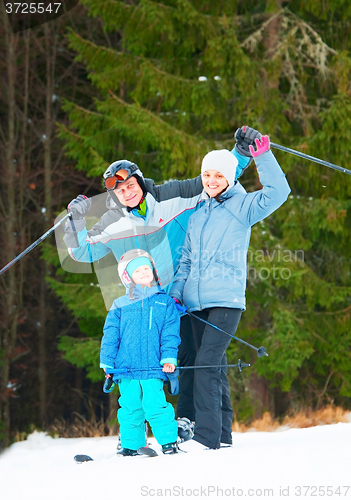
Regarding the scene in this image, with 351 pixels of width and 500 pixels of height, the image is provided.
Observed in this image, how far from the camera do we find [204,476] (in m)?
2.69

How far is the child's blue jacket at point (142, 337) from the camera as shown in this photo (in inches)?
130

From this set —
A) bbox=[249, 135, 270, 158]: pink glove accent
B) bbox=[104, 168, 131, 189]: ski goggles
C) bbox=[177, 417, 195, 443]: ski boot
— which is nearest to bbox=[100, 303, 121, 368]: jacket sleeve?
bbox=[177, 417, 195, 443]: ski boot

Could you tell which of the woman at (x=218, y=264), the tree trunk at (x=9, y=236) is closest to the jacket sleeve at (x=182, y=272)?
the woman at (x=218, y=264)

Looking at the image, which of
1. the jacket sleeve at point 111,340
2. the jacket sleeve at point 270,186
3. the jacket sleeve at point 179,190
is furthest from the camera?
the jacket sleeve at point 179,190

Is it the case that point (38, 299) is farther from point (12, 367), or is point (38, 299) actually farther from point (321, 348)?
point (321, 348)

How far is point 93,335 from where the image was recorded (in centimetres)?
1037

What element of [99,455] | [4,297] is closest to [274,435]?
[99,455]

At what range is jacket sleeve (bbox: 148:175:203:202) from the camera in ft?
12.3

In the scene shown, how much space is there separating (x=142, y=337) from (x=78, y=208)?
859mm

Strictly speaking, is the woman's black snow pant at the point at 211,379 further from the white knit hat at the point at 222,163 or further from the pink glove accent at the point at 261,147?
the pink glove accent at the point at 261,147

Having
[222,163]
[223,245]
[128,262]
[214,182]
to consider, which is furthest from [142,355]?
[222,163]

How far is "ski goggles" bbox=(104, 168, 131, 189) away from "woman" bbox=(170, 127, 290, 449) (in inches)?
19.8

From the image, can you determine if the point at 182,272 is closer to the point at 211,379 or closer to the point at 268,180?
the point at 211,379

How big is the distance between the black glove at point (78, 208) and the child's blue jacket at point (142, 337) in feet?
1.93
